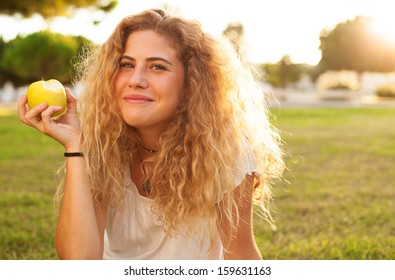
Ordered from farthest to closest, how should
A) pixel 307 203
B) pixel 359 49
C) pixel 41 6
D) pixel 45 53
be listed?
pixel 359 49 → pixel 45 53 → pixel 41 6 → pixel 307 203

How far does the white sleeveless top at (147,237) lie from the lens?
244 cm

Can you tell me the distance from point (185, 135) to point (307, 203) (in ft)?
8.50

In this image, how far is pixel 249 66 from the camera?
9.23ft

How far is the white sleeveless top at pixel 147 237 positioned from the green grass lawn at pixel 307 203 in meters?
0.88

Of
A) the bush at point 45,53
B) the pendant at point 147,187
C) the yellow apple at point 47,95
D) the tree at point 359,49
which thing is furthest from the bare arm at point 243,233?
the tree at point 359,49

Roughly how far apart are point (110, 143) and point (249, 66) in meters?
0.81

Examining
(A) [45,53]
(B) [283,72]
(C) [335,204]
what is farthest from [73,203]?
(B) [283,72]

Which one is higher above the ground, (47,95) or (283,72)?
(283,72)

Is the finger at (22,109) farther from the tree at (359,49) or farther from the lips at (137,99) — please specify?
the tree at (359,49)

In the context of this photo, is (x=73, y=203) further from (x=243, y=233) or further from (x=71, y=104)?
(x=243, y=233)

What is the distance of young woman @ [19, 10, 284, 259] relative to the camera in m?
2.29

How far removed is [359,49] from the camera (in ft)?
131
